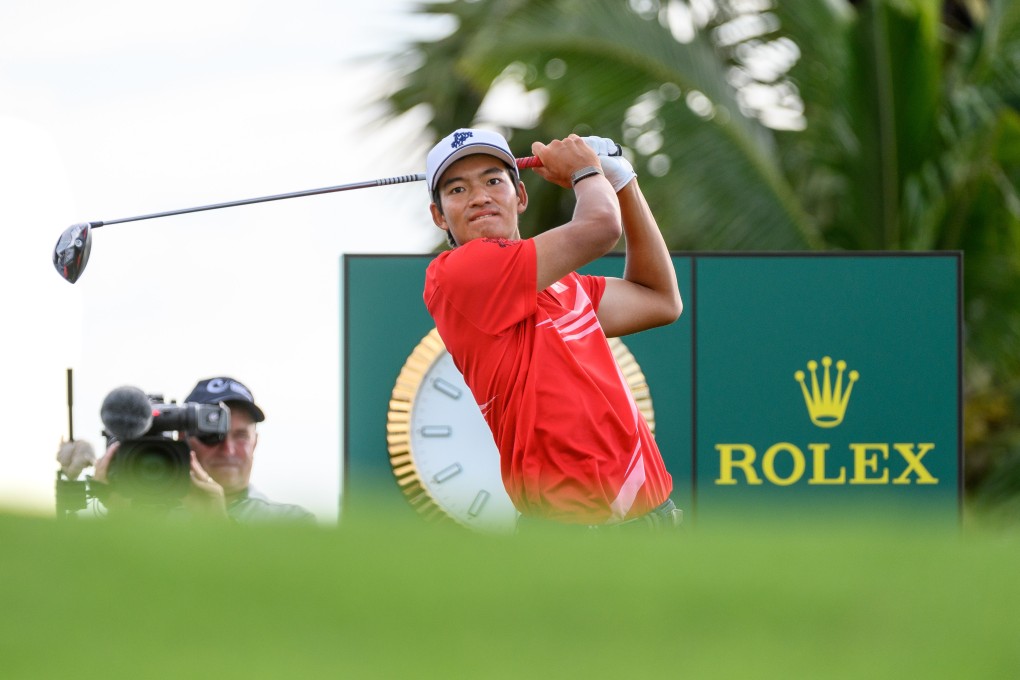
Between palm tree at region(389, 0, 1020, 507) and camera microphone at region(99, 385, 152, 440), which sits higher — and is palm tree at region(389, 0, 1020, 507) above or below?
above

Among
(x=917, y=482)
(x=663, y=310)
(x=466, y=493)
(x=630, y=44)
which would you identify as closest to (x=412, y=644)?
(x=663, y=310)

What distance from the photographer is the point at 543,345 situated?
382 centimetres

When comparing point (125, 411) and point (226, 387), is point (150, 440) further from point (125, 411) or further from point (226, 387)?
point (226, 387)

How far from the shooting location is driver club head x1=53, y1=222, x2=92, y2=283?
17.8 feet

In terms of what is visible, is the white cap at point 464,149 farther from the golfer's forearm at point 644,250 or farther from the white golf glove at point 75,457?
the white golf glove at point 75,457

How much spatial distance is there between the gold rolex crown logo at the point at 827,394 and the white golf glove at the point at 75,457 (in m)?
3.51

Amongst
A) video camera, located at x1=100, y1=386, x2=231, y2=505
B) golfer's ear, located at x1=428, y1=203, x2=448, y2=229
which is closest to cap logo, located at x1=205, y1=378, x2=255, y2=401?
video camera, located at x1=100, y1=386, x2=231, y2=505

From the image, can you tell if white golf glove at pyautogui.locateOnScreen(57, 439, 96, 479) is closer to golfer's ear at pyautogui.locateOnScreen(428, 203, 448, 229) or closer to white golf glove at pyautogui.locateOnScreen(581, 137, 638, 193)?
golfer's ear at pyautogui.locateOnScreen(428, 203, 448, 229)

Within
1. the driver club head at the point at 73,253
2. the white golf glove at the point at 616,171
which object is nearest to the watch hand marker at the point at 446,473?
the driver club head at the point at 73,253

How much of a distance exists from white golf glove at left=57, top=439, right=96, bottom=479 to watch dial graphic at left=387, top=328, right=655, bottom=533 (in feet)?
7.53

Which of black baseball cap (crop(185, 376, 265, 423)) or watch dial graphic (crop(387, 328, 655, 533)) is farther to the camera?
watch dial graphic (crop(387, 328, 655, 533))

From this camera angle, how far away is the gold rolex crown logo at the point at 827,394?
6.88 m

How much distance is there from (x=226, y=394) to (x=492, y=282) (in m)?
2.49

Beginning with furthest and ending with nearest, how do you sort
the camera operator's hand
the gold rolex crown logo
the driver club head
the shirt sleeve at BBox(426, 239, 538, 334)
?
the gold rolex crown logo
the driver club head
the camera operator's hand
the shirt sleeve at BBox(426, 239, 538, 334)
